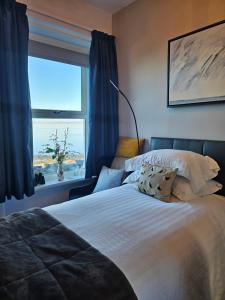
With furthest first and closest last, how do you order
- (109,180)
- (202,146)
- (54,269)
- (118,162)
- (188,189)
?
(118,162)
(109,180)
(202,146)
(188,189)
(54,269)

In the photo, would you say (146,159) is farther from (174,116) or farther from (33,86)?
(33,86)

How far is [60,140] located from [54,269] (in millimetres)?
2141

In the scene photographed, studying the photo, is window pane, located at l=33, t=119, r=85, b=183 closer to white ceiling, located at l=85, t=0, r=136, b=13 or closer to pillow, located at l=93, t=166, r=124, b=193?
pillow, located at l=93, t=166, r=124, b=193

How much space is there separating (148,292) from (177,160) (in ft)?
3.64

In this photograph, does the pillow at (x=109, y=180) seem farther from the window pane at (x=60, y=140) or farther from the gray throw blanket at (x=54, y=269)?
the gray throw blanket at (x=54, y=269)

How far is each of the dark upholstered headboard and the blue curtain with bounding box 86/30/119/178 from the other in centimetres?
77

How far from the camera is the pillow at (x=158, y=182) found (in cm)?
174

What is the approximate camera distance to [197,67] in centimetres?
205

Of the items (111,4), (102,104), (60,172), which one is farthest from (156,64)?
(60,172)

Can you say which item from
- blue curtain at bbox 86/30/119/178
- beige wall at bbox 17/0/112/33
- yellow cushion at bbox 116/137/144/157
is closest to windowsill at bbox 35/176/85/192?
blue curtain at bbox 86/30/119/178

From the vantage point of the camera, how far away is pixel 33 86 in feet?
8.59

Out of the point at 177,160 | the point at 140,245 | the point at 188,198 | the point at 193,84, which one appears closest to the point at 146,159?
the point at 177,160

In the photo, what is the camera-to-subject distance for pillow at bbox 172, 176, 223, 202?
5.66 ft

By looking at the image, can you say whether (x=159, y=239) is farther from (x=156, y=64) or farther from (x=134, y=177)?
(x=156, y=64)
